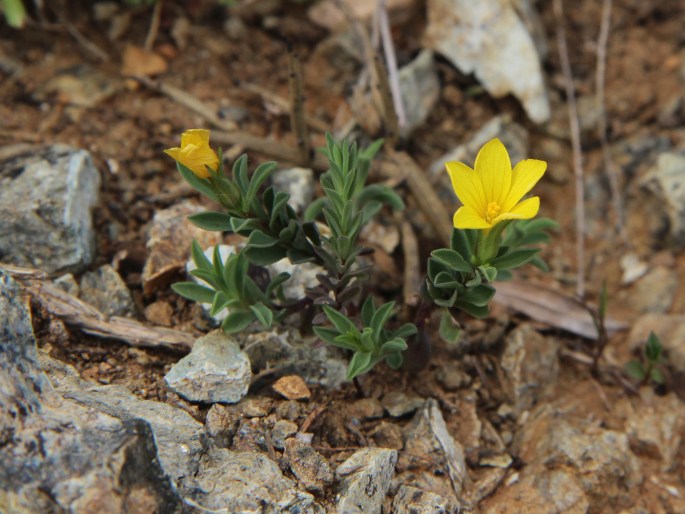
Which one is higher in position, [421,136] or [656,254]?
[421,136]

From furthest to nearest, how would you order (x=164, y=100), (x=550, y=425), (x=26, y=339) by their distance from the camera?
1. (x=164, y=100)
2. (x=550, y=425)
3. (x=26, y=339)

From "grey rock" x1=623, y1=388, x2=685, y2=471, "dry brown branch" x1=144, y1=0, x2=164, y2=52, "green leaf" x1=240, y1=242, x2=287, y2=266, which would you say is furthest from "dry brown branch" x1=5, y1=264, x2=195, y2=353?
"grey rock" x1=623, y1=388, x2=685, y2=471

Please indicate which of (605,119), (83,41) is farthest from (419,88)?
(83,41)

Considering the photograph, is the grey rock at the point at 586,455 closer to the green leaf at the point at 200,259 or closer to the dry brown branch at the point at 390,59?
the green leaf at the point at 200,259

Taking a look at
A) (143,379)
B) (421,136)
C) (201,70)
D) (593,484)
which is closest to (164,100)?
(201,70)

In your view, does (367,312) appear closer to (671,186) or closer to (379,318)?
(379,318)

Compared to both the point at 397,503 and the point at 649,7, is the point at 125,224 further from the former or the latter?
the point at 649,7

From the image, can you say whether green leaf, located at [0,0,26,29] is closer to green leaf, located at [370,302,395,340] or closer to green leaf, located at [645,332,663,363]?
green leaf, located at [370,302,395,340]
